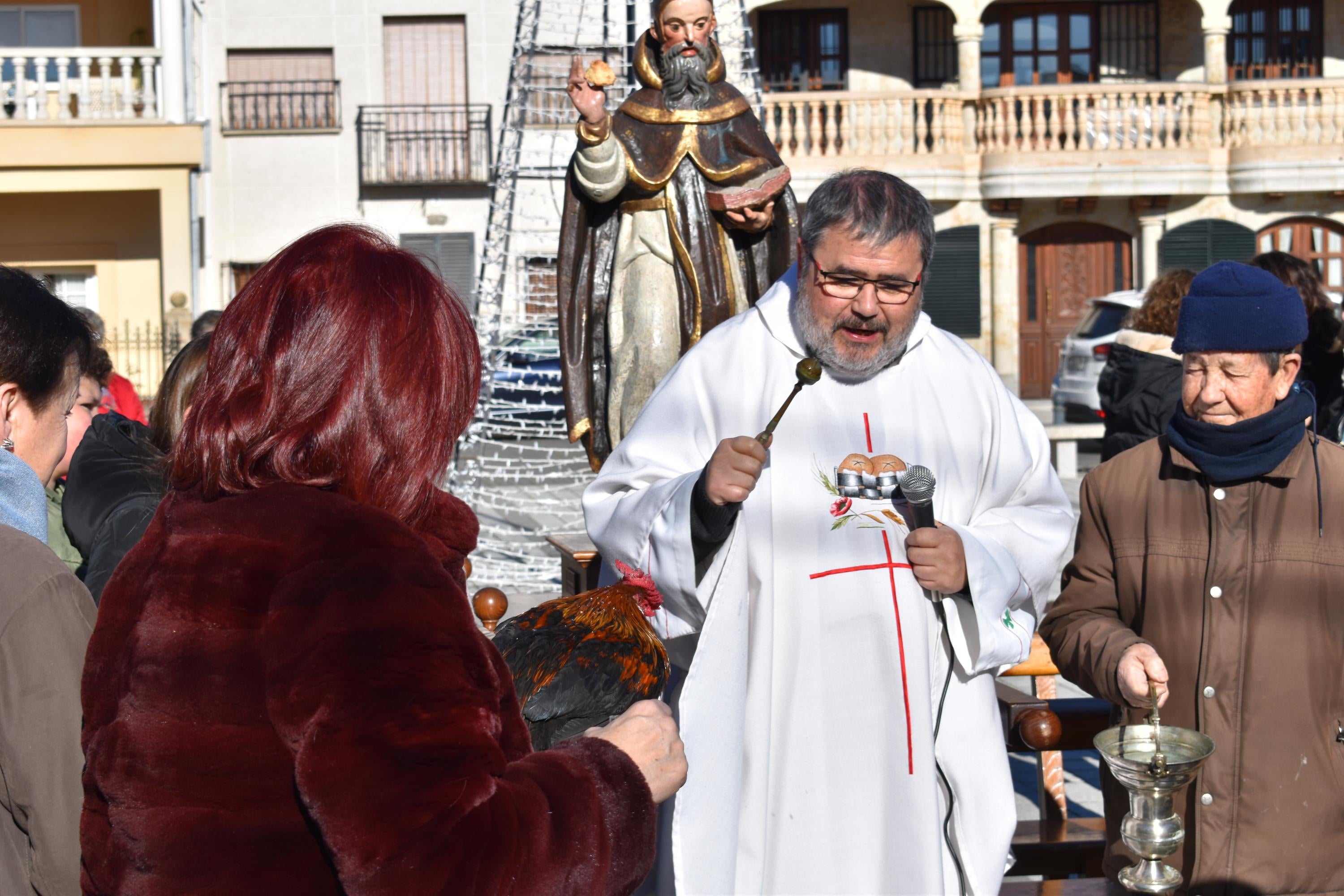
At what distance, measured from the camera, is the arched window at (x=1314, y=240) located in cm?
2250

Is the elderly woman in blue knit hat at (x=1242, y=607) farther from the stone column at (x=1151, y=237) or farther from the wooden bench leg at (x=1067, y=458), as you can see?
the stone column at (x=1151, y=237)

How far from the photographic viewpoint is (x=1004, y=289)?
885 inches

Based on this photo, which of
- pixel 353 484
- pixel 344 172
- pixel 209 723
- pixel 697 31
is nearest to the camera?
pixel 209 723

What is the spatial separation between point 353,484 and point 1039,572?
1.67 m

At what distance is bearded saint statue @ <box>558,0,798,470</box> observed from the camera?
169 inches

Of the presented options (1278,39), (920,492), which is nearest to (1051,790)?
(920,492)

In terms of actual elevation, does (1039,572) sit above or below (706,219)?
below

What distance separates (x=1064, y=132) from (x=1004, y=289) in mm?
2579

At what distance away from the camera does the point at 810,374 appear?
8.50 feet

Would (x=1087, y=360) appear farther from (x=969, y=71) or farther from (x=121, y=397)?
(x=121, y=397)

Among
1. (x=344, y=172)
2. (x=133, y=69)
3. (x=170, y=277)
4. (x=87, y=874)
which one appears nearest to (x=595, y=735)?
(x=87, y=874)

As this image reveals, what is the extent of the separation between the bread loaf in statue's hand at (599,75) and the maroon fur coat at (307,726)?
102 inches

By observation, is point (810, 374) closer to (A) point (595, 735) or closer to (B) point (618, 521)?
(B) point (618, 521)

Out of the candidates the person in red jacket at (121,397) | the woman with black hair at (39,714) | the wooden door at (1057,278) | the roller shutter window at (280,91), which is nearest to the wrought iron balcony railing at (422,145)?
the roller shutter window at (280,91)
